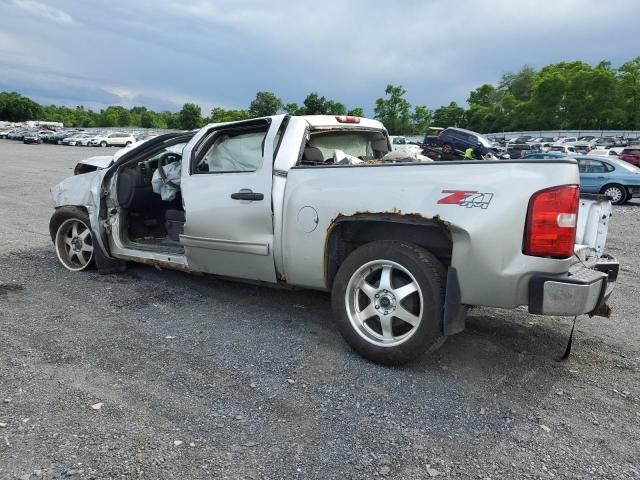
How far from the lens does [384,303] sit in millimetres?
3545

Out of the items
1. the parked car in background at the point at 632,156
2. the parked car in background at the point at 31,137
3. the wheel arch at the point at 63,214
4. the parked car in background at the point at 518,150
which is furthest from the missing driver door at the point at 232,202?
the parked car in background at the point at 31,137

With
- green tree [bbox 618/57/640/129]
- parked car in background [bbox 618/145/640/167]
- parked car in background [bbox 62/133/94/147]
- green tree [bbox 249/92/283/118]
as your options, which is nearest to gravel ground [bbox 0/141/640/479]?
parked car in background [bbox 618/145/640/167]

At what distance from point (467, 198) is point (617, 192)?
14959 mm

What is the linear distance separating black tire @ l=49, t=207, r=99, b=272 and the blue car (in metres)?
13.6

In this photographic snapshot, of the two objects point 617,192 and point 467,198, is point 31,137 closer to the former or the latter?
point 617,192

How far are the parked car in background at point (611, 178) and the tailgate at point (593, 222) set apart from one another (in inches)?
504

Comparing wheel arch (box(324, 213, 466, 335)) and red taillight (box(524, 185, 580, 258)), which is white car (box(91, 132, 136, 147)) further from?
red taillight (box(524, 185, 580, 258))

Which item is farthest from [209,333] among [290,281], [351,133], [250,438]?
[351,133]

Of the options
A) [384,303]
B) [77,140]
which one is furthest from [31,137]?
[384,303]

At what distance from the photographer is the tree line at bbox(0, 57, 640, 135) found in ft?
252

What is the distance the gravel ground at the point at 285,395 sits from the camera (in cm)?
258

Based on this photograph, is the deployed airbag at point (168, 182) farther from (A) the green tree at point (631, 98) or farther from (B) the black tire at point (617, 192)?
(A) the green tree at point (631, 98)

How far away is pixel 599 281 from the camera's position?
3199 millimetres

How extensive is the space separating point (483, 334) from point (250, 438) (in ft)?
7.68
